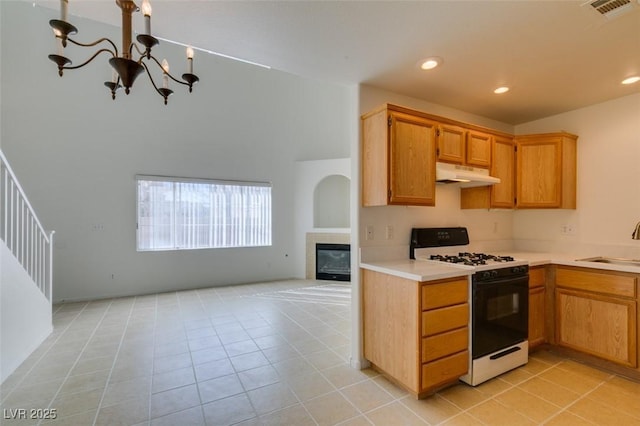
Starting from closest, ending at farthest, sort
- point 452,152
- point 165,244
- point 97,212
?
point 452,152 < point 97,212 < point 165,244

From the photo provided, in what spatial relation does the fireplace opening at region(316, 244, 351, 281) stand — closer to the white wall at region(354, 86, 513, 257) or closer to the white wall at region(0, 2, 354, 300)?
the white wall at region(0, 2, 354, 300)

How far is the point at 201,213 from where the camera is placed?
543 cm

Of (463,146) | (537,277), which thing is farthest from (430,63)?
(537,277)

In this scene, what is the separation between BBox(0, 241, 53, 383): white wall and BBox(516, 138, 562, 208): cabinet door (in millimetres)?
4967

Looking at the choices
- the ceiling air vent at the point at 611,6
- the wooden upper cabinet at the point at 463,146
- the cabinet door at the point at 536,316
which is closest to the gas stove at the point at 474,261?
the cabinet door at the point at 536,316

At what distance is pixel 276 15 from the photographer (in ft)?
5.36

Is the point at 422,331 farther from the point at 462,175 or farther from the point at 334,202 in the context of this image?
the point at 334,202

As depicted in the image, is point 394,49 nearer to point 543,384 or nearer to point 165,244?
point 543,384

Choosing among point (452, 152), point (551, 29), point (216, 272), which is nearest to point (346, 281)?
point (216, 272)

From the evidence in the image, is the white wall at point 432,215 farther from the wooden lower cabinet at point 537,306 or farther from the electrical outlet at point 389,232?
the wooden lower cabinet at point 537,306

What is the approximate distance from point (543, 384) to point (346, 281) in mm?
3898

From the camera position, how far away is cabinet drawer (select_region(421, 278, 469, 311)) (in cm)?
199

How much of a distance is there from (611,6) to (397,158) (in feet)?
4.62

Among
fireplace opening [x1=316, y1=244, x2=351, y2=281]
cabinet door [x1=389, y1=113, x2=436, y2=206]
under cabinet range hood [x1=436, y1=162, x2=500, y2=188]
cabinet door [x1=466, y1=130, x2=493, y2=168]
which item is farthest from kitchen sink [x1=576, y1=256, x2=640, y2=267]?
fireplace opening [x1=316, y1=244, x2=351, y2=281]
